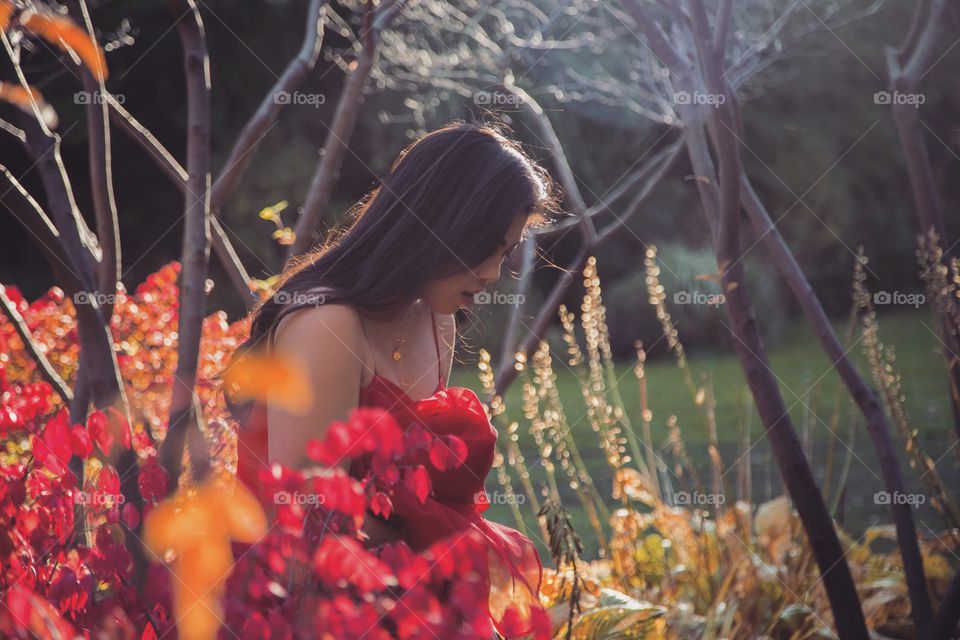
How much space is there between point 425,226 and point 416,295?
0.14m

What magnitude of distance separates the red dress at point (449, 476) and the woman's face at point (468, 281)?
7.3 inches

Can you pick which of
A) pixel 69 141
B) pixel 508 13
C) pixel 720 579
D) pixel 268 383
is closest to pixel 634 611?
pixel 720 579

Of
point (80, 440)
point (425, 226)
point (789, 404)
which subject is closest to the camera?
point (80, 440)

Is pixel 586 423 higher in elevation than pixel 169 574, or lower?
lower

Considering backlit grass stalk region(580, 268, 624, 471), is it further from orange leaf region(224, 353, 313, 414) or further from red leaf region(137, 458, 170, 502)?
red leaf region(137, 458, 170, 502)

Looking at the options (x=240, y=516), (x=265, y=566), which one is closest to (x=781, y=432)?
(x=265, y=566)

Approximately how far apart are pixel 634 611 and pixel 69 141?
10.3 metres

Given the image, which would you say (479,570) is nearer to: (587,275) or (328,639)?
(328,639)

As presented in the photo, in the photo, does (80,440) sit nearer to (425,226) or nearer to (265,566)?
(265,566)

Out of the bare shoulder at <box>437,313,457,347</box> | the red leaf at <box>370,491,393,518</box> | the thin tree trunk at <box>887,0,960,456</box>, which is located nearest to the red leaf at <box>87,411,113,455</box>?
the red leaf at <box>370,491,393,518</box>

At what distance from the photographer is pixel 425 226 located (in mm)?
1887

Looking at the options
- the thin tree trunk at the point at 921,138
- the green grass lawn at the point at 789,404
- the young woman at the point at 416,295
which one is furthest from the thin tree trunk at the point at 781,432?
the green grass lawn at the point at 789,404

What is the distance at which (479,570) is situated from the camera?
135 centimetres

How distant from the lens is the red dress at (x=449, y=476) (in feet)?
5.92
